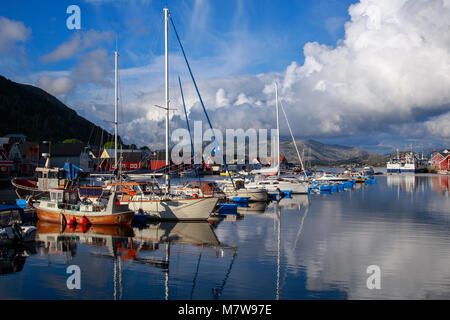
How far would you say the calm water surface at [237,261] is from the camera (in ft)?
51.7

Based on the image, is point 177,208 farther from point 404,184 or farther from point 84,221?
point 404,184

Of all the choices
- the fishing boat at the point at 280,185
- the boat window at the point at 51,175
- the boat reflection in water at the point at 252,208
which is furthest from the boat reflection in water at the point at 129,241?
the fishing boat at the point at 280,185

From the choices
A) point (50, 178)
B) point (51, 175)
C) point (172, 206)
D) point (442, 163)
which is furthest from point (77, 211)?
point (442, 163)

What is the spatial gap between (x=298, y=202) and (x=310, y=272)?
3257 cm

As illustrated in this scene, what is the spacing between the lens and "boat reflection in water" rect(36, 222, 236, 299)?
20766 millimetres

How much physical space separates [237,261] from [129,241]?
868cm

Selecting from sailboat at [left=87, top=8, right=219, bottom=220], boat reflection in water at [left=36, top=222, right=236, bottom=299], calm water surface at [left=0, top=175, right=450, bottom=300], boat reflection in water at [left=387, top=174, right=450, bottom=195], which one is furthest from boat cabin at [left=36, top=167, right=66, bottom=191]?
boat reflection in water at [left=387, top=174, right=450, bottom=195]

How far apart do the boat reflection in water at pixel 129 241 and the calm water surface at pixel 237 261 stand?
63 mm

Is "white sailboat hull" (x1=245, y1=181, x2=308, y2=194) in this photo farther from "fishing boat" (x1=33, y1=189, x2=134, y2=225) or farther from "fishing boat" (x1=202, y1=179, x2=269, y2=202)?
"fishing boat" (x1=33, y1=189, x2=134, y2=225)

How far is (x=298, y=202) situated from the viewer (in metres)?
50.4

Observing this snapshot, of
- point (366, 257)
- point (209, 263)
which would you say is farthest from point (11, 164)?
point (366, 257)

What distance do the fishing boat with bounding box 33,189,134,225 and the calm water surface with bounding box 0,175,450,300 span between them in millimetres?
985

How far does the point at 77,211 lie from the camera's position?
98.7 ft

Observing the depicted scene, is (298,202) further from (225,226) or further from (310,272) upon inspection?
(310,272)
